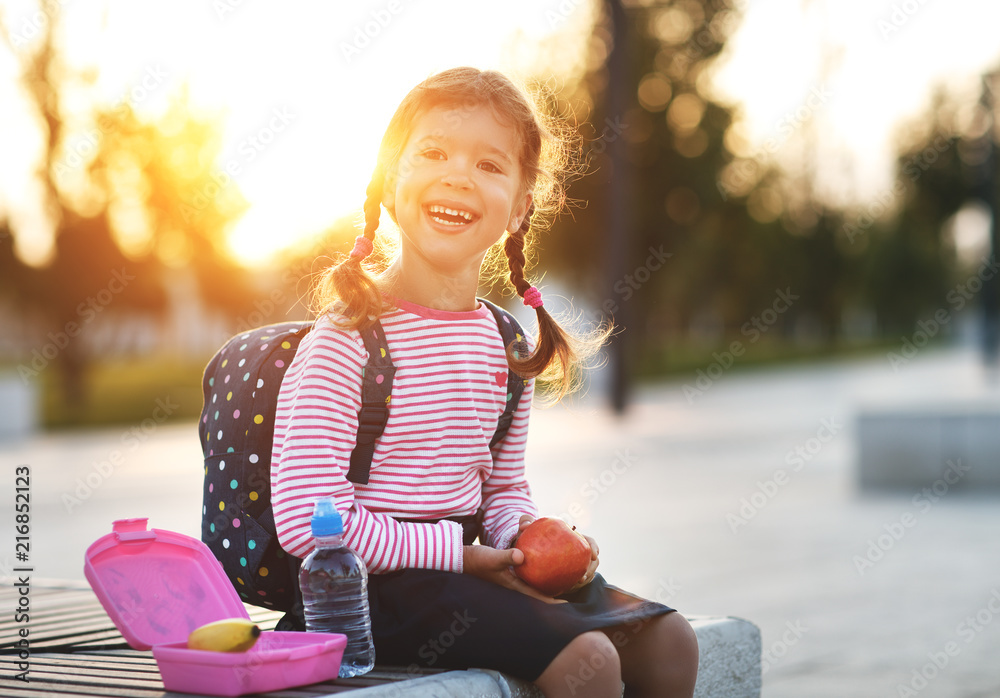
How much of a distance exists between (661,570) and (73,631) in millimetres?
4204

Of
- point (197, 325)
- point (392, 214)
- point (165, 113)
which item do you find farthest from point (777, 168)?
point (197, 325)

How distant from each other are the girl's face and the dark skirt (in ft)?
2.60

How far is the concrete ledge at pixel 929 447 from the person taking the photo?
10.6 meters

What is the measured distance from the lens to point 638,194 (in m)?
35.8

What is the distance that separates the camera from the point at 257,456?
9.31ft

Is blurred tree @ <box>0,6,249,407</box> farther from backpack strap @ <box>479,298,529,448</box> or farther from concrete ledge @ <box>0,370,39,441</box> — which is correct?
backpack strap @ <box>479,298,529,448</box>

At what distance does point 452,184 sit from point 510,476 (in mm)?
771

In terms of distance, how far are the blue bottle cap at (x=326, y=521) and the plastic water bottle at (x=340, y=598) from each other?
0.03 meters

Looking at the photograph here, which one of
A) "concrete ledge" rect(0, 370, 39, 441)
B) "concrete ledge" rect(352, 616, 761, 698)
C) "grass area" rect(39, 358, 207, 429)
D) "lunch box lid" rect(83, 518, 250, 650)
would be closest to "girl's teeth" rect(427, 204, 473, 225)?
"lunch box lid" rect(83, 518, 250, 650)

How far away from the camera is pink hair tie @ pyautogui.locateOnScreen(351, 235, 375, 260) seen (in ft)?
9.30

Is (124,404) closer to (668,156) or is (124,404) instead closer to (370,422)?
(668,156)

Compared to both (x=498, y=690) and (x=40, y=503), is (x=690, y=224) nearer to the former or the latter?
(x=40, y=503)

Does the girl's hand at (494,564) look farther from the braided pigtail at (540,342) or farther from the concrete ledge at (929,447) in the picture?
the concrete ledge at (929,447)

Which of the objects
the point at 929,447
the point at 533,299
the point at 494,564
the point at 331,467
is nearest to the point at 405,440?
the point at 331,467
